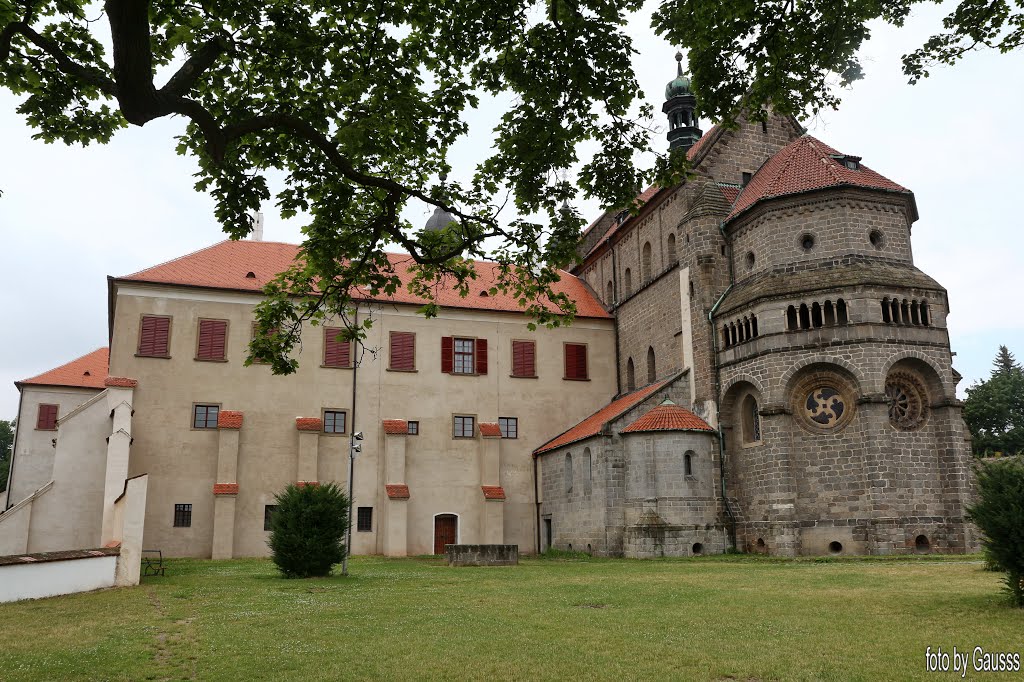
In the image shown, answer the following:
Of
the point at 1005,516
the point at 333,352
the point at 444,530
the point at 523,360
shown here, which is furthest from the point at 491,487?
the point at 1005,516

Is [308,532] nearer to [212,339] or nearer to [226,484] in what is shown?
[226,484]

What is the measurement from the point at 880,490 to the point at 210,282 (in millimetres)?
26826

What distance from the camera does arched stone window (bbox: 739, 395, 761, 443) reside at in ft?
95.0

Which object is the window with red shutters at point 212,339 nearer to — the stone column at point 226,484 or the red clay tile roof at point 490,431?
the stone column at point 226,484

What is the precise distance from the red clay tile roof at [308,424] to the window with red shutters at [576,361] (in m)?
11.6

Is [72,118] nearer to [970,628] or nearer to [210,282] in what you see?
[970,628]

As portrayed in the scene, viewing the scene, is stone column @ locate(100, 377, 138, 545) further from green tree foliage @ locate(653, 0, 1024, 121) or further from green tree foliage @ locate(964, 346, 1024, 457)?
green tree foliage @ locate(964, 346, 1024, 457)

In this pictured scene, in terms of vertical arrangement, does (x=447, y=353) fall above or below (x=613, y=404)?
above

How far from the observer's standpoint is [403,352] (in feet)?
118

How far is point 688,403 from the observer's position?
31453 mm

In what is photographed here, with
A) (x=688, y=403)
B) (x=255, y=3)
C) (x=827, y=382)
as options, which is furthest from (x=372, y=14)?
(x=688, y=403)

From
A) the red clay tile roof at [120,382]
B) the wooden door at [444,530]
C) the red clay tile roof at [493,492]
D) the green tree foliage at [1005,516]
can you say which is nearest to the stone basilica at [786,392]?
the red clay tile roof at [493,492]

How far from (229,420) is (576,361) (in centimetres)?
1571

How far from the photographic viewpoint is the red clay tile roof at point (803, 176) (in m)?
28.6
